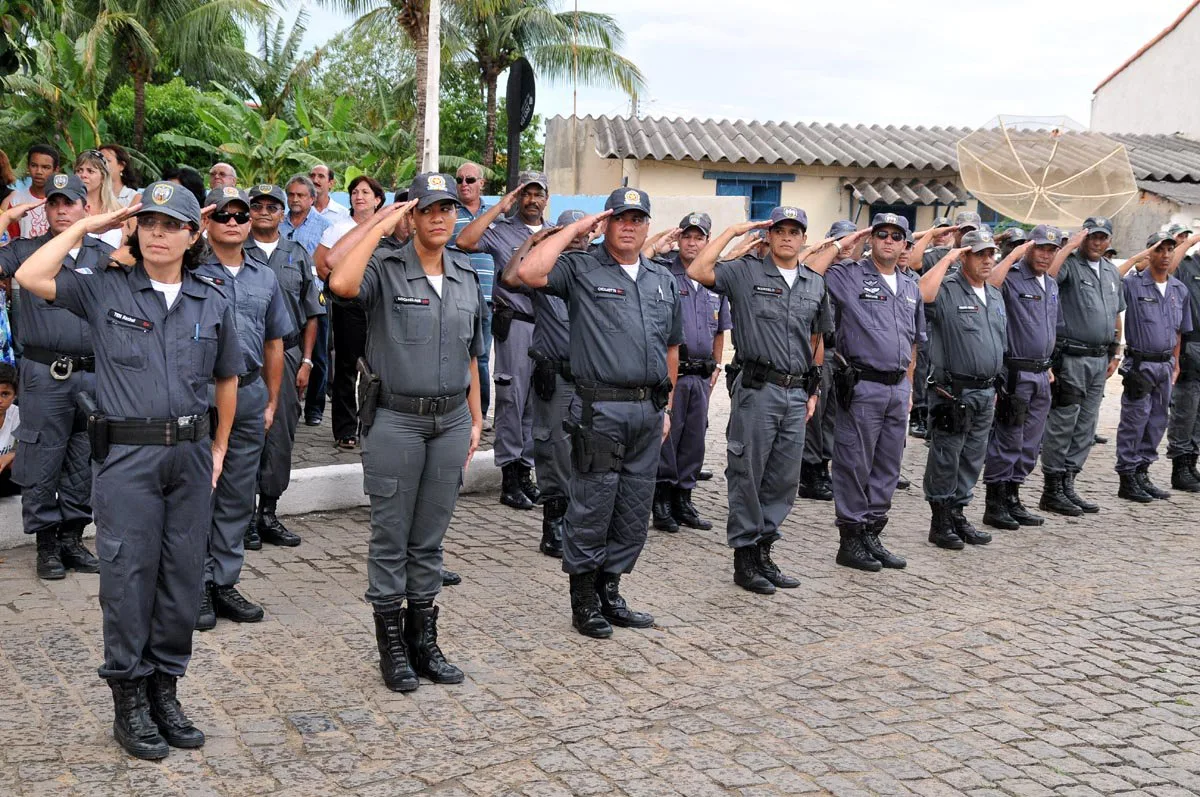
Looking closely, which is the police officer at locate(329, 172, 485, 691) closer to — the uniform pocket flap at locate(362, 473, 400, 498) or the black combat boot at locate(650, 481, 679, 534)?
the uniform pocket flap at locate(362, 473, 400, 498)

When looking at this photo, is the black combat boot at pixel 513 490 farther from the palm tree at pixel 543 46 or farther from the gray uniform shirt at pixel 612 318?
the palm tree at pixel 543 46

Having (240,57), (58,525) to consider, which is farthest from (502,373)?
(240,57)

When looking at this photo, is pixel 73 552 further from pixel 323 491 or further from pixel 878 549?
pixel 878 549

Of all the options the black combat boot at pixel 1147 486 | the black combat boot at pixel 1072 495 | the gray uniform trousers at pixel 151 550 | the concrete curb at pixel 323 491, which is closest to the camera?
the gray uniform trousers at pixel 151 550

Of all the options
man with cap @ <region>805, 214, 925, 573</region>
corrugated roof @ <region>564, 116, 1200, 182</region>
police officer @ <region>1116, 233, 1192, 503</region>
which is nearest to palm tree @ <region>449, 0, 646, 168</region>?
corrugated roof @ <region>564, 116, 1200, 182</region>

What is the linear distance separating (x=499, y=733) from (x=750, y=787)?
1008 millimetres

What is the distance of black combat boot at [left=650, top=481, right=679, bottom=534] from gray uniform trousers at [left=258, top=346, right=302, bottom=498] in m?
2.50

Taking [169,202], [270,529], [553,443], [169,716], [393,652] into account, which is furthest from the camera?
[553,443]

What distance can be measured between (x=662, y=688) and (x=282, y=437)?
111 inches

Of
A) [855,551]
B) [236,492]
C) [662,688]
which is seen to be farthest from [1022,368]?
[236,492]

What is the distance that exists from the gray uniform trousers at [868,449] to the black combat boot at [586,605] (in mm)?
2101

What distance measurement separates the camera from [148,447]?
174 inches

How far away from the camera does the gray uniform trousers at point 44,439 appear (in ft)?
20.8

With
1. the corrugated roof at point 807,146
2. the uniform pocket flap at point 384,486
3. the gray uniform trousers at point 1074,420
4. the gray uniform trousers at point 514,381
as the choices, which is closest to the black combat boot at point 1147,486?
the gray uniform trousers at point 1074,420
